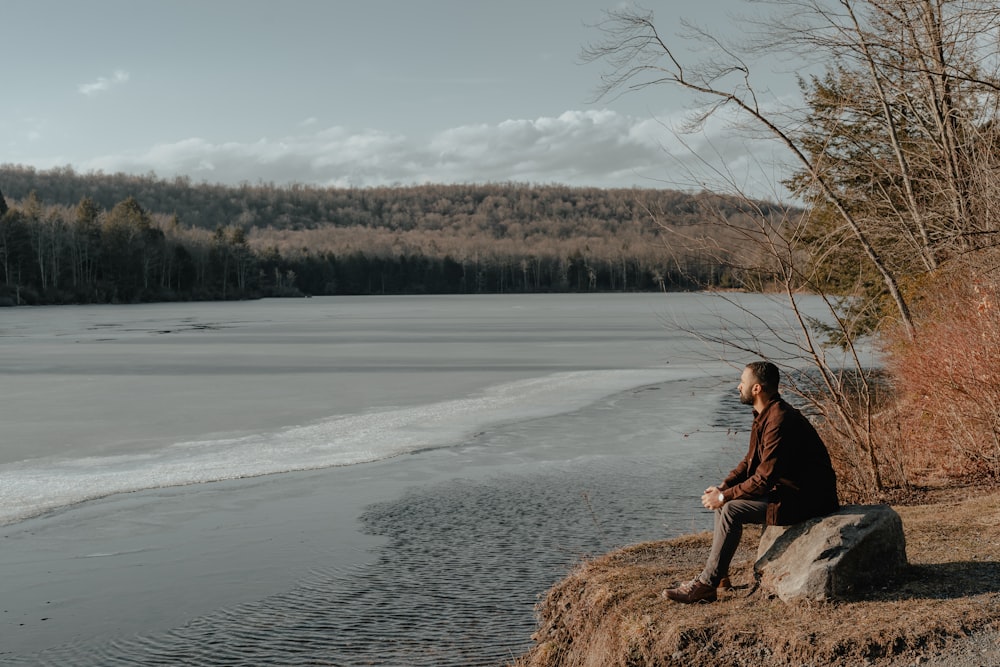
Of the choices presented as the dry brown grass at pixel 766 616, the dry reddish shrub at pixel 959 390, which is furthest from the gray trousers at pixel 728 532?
the dry reddish shrub at pixel 959 390

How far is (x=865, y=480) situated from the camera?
1036 cm

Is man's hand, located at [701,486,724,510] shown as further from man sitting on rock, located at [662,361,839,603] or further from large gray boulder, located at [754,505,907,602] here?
large gray boulder, located at [754,505,907,602]

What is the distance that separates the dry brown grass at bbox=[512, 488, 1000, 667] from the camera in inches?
209

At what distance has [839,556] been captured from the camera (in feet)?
19.1

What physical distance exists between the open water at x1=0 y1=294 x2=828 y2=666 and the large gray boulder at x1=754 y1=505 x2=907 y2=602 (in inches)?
91.1

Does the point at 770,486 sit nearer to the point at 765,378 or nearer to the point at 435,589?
the point at 765,378

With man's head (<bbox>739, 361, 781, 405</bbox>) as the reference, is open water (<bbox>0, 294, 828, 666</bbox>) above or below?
below

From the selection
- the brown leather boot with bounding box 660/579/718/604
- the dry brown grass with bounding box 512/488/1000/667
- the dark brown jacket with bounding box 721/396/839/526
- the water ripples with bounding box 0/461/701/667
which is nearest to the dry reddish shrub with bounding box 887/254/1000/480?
the dry brown grass with bounding box 512/488/1000/667

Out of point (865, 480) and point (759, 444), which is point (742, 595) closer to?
point (759, 444)

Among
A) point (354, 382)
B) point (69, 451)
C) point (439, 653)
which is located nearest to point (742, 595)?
point (439, 653)

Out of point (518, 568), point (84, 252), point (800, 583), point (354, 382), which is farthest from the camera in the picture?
point (84, 252)

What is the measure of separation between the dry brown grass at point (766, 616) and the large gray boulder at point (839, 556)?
0.10 m

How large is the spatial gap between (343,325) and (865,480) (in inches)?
1802

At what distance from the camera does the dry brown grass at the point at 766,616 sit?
531 cm
